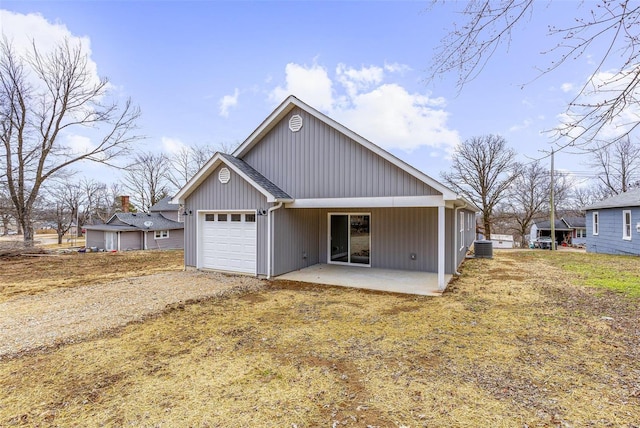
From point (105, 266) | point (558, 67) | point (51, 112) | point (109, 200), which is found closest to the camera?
point (558, 67)

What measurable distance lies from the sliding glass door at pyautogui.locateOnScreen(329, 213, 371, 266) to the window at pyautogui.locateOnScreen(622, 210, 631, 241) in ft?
44.3

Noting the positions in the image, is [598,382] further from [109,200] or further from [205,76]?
[109,200]

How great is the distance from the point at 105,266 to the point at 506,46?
558 inches

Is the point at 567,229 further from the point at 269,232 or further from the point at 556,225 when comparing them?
the point at 269,232

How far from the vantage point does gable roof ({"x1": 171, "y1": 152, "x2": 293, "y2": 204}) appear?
8570 millimetres

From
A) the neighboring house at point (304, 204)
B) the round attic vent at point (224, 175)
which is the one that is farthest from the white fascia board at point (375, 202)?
the round attic vent at point (224, 175)

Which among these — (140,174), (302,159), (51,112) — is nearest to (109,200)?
(140,174)

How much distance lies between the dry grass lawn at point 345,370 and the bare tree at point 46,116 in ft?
70.5

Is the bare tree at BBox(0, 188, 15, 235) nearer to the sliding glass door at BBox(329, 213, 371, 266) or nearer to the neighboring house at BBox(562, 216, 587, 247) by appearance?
the sliding glass door at BBox(329, 213, 371, 266)

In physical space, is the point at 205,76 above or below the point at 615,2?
above

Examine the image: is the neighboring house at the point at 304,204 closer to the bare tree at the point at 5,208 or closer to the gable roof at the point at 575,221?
the bare tree at the point at 5,208

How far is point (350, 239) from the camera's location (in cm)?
1073

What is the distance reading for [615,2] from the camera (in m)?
2.35

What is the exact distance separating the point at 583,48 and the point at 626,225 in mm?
17381
